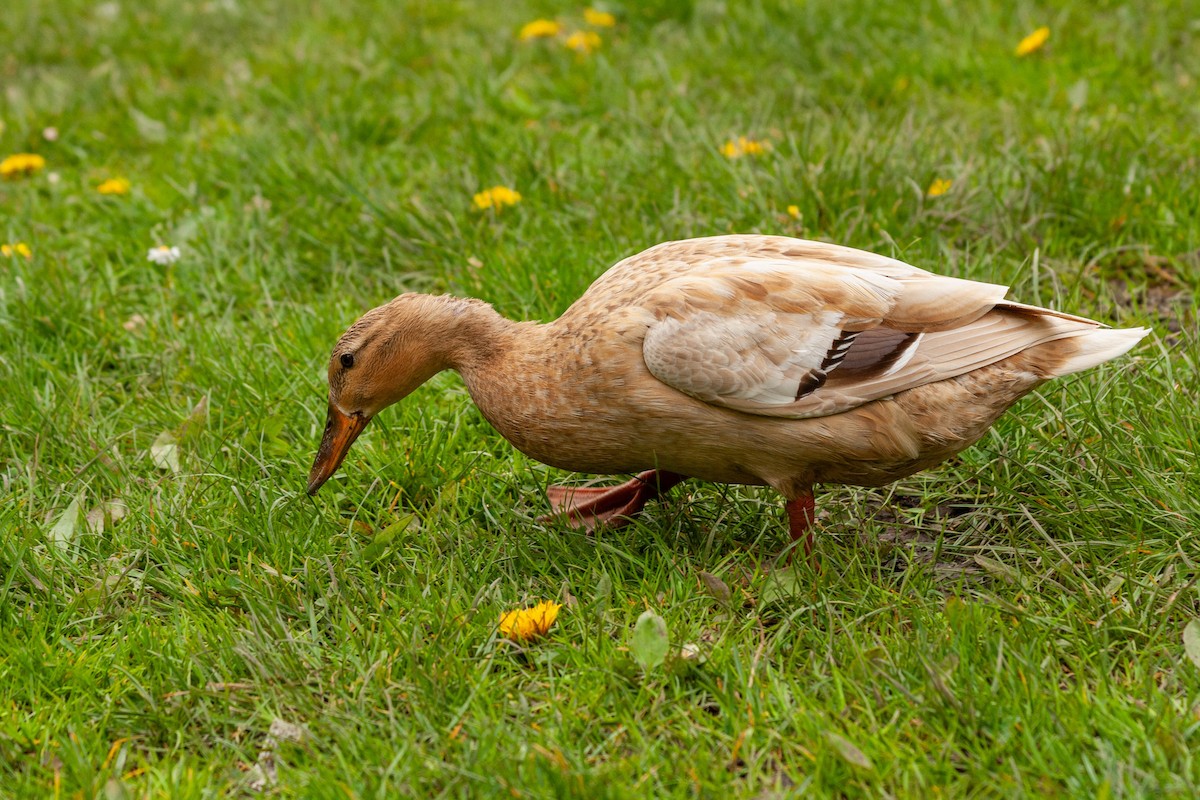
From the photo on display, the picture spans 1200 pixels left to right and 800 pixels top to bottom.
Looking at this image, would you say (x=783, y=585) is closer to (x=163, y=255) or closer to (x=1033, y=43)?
(x=163, y=255)

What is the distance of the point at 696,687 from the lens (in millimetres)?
3129

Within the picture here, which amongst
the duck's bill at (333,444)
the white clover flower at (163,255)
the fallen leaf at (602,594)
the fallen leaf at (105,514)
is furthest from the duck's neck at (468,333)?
the white clover flower at (163,255)

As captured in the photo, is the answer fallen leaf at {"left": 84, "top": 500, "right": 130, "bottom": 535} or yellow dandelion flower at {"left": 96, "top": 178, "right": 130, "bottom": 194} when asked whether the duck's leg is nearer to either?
fallen leaf at {"left": 84, "top": 500, "right": 130, "bottom": 535}

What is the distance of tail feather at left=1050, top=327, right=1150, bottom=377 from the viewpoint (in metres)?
3.43

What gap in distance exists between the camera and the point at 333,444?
383 cm

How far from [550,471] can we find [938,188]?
2.12 m

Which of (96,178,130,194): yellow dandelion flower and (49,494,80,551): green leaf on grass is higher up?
(96,178,130,194): yellow dandelion flower

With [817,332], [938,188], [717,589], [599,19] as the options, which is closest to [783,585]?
[717,589]

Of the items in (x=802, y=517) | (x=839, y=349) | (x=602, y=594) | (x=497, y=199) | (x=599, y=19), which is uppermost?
(x=839, y=349)

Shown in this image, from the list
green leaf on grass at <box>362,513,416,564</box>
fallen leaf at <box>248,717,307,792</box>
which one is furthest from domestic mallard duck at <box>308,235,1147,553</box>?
fallen leaf at <box>248,717,307,792</box>

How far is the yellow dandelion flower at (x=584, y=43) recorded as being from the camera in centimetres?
691

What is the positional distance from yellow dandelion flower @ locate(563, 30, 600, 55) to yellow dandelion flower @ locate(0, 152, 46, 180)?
2.90 m

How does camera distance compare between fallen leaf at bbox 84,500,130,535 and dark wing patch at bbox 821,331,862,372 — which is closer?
dark wing patch at bbox 821,331,862,372

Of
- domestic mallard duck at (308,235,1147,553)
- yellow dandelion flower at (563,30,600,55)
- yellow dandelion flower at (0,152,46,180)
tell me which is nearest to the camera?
domestic mallard duck at (308,235,1147,553)
